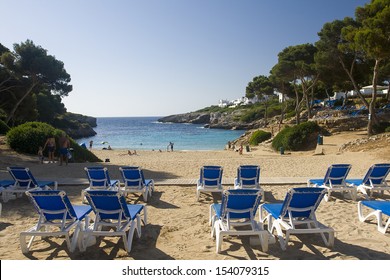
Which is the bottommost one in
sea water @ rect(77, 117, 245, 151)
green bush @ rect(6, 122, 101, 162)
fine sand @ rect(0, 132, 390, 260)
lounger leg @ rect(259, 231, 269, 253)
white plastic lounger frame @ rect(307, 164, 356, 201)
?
sea water @ rect(77, 117, 245, 151)

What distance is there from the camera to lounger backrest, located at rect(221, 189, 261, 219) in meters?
4.72

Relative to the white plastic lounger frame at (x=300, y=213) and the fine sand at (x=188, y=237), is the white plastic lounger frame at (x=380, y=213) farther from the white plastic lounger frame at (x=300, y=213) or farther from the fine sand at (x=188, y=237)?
the white plastic lounger frame at (x=300, y=213)

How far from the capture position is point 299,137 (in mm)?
25266

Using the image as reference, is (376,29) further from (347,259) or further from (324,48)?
(347,259)

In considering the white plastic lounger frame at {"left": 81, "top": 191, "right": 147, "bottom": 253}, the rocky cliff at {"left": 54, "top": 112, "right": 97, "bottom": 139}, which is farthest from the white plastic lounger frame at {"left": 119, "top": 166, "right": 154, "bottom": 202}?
the rocky cliff at {"left": 54, "top": 112, "right": 97, "bottom": 139}

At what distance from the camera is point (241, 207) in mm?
4859

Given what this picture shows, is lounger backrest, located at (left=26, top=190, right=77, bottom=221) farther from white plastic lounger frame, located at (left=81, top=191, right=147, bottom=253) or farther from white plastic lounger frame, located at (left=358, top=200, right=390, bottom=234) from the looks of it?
white plastic lounger frame, located at (left=358, top=200, right=390, bottom=234)

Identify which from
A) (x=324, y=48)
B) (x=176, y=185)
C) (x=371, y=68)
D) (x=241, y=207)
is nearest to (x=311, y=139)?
(x=324, y=48)

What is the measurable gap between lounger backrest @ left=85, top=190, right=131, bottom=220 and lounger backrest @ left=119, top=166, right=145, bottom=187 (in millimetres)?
3211

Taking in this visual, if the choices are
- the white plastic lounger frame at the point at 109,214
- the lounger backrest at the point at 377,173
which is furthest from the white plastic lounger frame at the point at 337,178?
the white plastic lounger frame at the point at 109,214

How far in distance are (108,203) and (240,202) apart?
2.01 meters

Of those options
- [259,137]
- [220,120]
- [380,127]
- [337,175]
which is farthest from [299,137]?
[220,120]

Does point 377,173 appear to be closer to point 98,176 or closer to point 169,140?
point 98,176
